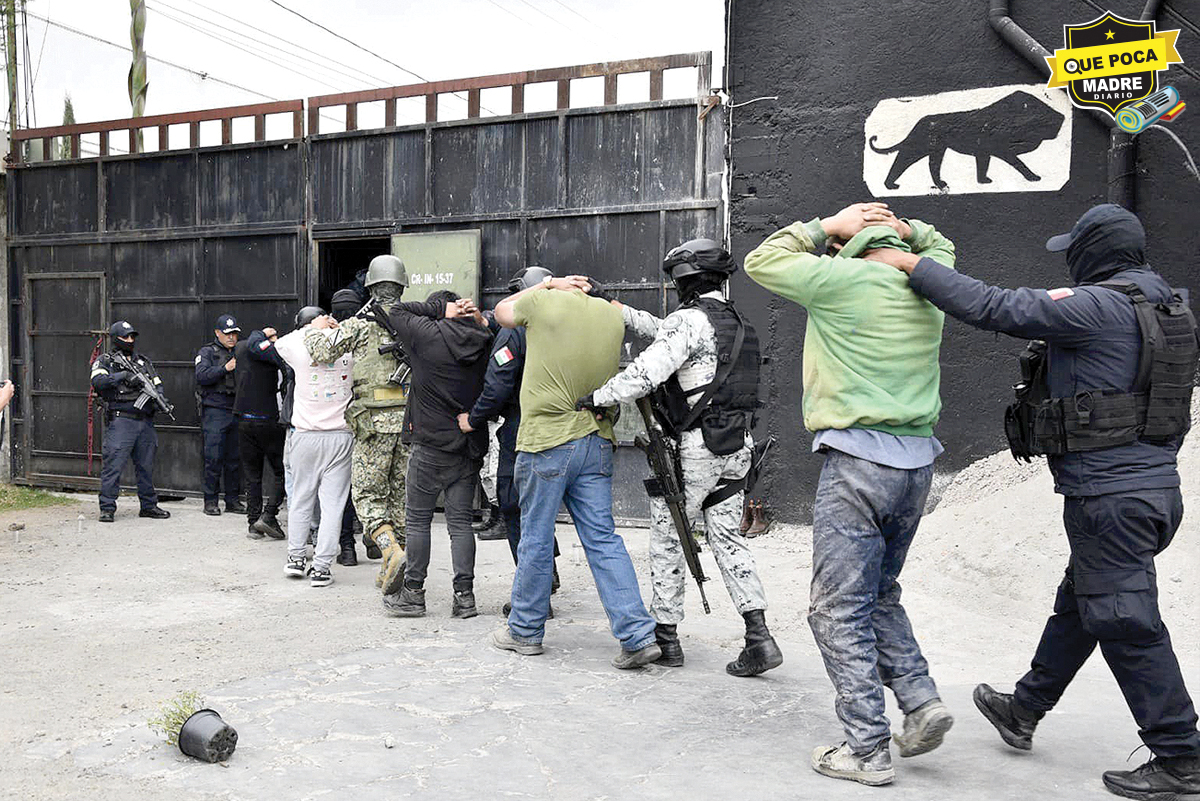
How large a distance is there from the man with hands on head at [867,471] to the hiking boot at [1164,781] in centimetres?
58

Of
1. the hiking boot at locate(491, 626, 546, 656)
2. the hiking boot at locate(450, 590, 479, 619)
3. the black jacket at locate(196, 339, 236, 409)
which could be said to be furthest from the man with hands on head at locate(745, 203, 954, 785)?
the black jacket at locate(196, 339, 236, 409)

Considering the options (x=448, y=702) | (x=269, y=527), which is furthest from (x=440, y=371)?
(x=269, y=527)

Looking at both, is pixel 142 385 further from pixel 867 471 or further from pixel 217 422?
pixel 867 471

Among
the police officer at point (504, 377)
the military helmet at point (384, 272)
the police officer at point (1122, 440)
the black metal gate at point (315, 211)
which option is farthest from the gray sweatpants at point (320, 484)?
the police officer at point (1122, 440)

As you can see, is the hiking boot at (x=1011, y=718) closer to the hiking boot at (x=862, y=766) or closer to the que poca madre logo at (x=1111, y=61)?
the hiking boot at (x=862, y=766)

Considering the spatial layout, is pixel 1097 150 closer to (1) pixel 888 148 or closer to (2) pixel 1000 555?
(1) pixel 888 148

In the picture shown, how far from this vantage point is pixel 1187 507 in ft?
20.8

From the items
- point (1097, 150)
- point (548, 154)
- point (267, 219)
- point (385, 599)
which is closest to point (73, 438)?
point (267, 219)

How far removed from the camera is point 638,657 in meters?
4.84

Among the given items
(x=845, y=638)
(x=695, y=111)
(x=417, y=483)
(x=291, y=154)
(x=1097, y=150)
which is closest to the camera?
(x=845, y=638)

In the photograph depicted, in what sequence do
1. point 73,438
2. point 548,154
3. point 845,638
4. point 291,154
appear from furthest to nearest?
point 73,438 < point 291,154 < point 548,154 < point 845,638

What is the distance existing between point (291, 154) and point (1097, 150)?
6990 mm

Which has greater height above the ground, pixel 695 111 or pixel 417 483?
pixel 695 111

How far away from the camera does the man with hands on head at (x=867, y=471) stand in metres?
3.50
